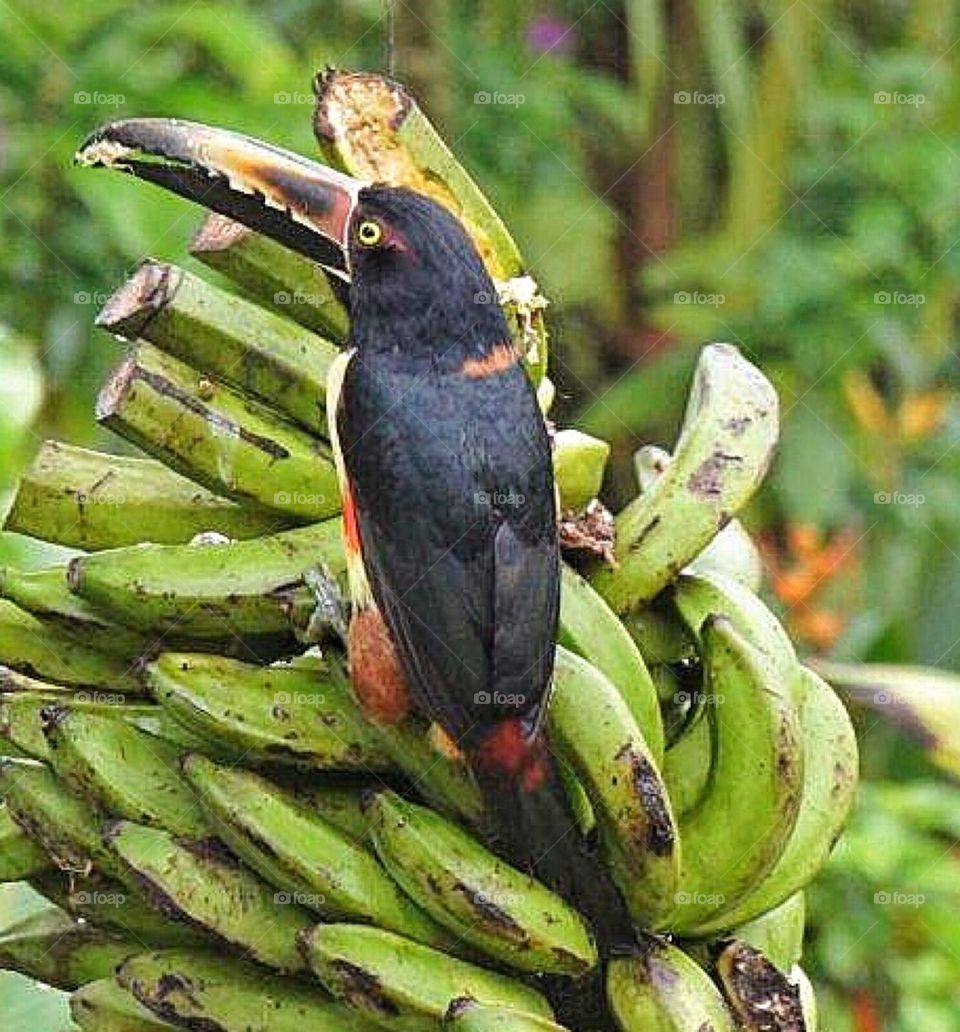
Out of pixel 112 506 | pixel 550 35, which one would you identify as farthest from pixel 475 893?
pixel 550 35

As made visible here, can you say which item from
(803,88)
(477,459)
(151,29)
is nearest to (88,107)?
(151,29)

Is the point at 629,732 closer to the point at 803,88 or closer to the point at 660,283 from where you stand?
the point at 660,283

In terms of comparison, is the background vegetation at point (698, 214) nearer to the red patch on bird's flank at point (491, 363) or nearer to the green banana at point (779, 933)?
the green banana at point (779, 933)

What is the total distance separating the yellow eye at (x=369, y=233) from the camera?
2.75 ft

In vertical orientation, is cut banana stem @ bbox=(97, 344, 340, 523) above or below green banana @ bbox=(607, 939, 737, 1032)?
above

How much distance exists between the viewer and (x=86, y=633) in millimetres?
919

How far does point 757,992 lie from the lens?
891 mm

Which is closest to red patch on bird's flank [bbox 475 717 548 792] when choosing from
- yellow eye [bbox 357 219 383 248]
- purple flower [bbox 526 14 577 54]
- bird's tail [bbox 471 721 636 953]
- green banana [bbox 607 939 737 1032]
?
bird's tail [bbox 471 721 636 953]

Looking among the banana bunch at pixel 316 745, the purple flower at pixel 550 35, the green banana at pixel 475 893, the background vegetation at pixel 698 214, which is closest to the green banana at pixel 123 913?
A: the banana bunch at pixel 316 745

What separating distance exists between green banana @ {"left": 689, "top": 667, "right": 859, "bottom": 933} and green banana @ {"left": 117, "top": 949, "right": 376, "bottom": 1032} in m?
0.18

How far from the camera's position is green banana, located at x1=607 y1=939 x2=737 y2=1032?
2.83 feet

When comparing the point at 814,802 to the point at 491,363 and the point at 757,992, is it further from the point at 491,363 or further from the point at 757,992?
the point at 491,363

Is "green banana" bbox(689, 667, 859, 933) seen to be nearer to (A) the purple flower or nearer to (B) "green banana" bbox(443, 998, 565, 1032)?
(B) "green banana" bbox(443, 998, 565, 1032)

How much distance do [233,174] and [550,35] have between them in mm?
2259
